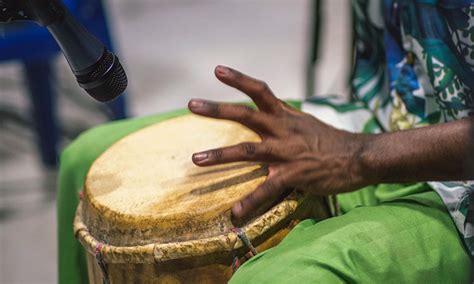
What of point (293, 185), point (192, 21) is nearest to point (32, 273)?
point (293, 185)

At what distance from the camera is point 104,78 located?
112 cm

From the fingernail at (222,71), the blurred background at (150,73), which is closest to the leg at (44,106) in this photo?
the blurred background at (150,73)

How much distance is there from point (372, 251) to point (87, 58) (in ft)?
1.43

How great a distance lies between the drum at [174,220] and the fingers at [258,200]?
0.4 inches

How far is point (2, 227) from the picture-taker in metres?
2.47

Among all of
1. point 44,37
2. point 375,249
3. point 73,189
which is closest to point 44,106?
point 44,37

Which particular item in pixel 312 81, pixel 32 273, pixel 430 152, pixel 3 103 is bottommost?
pixel 32 273

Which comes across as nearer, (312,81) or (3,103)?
(312,81)

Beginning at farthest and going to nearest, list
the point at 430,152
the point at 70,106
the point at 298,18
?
the point at 298,18 → the point at 70,106 → the point at 430,152

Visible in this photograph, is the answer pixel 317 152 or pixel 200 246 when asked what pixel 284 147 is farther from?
pixel 200 246

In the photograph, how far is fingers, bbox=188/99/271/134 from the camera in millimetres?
1231

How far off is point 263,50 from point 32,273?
1.40 m

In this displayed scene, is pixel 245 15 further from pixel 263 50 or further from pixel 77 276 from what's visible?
pixel 77 276

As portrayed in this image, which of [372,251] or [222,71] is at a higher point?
[222,71]
